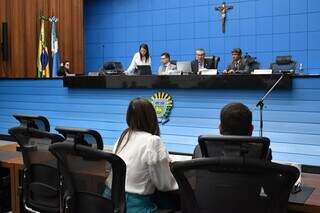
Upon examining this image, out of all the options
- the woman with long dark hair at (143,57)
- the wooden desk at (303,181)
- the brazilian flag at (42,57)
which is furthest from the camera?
the brazilian flag at (42,57)

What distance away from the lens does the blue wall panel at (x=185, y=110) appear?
4582 mm

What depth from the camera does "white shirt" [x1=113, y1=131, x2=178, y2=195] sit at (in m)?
2.20

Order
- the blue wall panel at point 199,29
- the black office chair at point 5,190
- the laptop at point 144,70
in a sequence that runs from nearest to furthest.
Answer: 1. the black office chair at point 5,190
2. the laptop at point 144,70
3. the blue wall panel at point 199,29

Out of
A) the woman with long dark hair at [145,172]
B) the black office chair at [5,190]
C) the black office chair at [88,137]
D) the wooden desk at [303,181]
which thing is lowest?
the black office chair at [5,190]

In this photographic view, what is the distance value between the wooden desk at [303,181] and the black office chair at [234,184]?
1.05 feet

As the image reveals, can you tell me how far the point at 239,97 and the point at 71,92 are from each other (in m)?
2.57

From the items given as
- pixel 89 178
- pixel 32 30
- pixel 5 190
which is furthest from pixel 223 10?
pixel 89 178

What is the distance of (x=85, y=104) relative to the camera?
6145 mm

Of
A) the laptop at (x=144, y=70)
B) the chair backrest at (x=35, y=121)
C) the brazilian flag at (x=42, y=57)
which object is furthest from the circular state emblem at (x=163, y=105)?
the brazilian flag at (x=42, y=57)

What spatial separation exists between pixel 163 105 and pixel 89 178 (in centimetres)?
336

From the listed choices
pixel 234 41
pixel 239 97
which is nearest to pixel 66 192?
pixel 239 97

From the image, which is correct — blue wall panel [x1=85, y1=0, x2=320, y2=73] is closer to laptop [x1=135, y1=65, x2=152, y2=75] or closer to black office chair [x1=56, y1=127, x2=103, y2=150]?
laptop [x1=135, y1=65, x2=152, y2=75]

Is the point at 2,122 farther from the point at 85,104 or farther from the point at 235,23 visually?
the point at 235,23

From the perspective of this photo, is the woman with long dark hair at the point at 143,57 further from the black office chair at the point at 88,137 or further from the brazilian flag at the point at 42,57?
the black office chair at the point at 88,137
